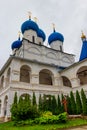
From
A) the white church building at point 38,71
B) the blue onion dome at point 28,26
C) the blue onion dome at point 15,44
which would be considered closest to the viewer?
the white church building at point 38,71

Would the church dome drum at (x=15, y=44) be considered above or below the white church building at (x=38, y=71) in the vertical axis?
above

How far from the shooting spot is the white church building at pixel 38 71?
18.3 m

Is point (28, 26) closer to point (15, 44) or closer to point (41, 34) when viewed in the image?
point (41, 34)

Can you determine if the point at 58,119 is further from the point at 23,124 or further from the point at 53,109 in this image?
the point at 53,109

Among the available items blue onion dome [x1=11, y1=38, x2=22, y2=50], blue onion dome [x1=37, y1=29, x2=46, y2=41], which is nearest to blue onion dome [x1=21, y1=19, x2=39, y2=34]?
blue onion dome [x1=37, y1=29, x2=46, y2=41]

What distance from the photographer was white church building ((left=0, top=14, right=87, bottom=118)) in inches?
721

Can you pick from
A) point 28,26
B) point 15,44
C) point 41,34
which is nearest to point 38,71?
point 28,26

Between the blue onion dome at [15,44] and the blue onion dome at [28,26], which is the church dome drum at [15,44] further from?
the blue onion dome at [28,26]

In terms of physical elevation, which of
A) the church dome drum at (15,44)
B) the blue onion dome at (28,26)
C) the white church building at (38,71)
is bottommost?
the white church building at (38,71)

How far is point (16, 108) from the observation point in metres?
11.7

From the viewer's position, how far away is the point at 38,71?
20.4m

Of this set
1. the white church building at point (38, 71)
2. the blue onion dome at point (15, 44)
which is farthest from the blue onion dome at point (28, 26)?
the blue onion dome at point (15, 44)

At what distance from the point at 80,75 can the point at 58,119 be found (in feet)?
48.8

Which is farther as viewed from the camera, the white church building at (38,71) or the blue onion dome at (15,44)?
the blue onion dome at (15,44)
